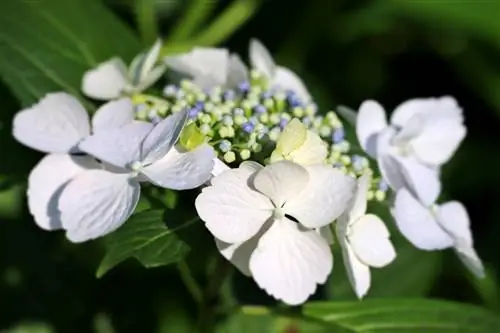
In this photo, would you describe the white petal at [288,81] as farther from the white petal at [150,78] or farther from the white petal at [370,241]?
the white petal at [370,241]

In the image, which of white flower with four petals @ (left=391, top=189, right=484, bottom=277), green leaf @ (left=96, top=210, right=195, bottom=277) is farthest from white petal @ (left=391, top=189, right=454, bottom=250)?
green leaf @ (left=96, top=210, right=195, bottom=277)

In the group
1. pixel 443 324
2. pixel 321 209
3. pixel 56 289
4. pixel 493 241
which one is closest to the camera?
pixel 321 209

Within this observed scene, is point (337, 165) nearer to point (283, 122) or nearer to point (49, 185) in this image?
point (283, 122)

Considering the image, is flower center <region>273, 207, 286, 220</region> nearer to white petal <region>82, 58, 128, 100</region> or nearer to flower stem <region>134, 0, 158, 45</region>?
white petal <region>82, 58, 128, 100</region>

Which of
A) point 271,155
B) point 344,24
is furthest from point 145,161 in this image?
point 344,24

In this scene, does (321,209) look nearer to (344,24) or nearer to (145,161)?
(145,161)

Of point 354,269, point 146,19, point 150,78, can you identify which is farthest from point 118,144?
point 146,19

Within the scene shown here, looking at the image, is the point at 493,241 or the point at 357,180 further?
the point at 493,241

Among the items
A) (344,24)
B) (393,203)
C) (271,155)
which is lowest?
(344,24)
